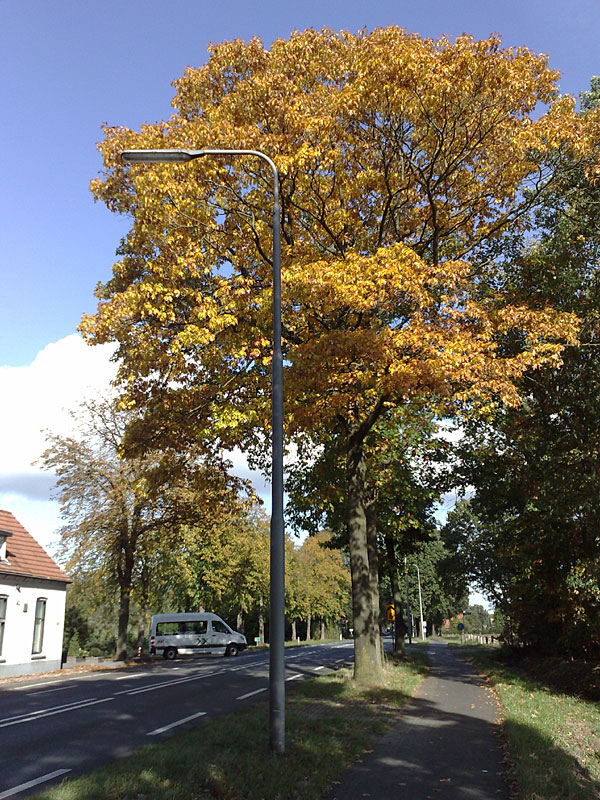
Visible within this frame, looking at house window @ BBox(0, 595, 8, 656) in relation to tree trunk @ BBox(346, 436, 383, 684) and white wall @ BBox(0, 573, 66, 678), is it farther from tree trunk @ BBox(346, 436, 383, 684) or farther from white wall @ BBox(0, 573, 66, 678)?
tree trunk @ BBox(346, 436, 383, 684)

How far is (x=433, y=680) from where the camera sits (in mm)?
19953

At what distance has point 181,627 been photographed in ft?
127

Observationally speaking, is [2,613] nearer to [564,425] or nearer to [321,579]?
[564,425]

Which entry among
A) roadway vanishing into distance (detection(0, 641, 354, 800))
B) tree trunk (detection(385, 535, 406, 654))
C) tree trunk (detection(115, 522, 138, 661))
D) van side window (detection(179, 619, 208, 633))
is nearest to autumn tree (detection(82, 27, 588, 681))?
roadway vanishing into distance (detection(0, 641, 354, 800))

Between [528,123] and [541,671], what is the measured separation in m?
16.6

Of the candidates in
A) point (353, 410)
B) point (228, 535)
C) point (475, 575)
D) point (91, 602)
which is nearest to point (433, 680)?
point (353, 410)

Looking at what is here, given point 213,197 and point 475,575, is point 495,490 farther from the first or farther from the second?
point 475,575

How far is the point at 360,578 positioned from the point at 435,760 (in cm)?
827

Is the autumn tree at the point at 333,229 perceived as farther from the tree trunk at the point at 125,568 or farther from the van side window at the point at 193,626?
the van side window at the point at 193,626

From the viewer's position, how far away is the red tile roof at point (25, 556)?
28078 millimetres

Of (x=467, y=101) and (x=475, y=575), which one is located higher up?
(x=467, y=101)

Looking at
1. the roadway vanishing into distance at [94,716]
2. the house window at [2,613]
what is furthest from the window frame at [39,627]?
the roadway vanishing into distance at [94,716]

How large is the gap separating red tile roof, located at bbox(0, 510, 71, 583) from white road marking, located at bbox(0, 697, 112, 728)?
565 inches

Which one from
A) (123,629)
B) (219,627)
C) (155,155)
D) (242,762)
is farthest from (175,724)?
(219,627)
